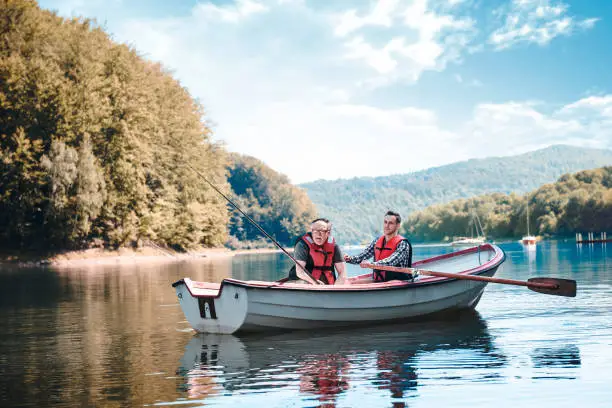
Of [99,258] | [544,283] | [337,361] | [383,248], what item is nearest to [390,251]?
[383,248]

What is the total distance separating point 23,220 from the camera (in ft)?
128

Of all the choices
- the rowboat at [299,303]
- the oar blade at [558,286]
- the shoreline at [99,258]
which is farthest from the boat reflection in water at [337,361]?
Answer: the shoreline at [99,258]

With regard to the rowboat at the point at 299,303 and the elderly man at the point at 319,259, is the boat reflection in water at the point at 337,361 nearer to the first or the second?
the rowboat at the point at 299,303

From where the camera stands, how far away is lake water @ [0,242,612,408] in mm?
7355

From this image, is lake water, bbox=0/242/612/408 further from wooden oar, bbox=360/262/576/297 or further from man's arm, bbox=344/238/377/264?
man's arm, bbox=344/238/377/264

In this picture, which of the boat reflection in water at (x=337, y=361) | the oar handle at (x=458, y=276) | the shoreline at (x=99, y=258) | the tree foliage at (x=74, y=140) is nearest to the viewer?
the boat reflection in water at (x=337, y=361)

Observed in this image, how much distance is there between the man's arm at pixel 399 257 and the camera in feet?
41.5

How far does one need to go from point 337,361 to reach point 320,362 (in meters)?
0.23

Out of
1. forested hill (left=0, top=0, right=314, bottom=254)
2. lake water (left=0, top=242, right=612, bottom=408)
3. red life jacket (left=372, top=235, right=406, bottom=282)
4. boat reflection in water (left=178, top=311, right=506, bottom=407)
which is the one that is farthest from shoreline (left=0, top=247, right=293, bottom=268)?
boat reflection in water (left=178, top=311, right=506, bottom=407)

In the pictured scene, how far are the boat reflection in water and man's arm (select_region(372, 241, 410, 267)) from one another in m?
1.15

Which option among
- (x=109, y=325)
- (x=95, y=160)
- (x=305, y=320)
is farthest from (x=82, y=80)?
(x=305, y=320)

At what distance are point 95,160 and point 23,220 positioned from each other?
5.59 metres

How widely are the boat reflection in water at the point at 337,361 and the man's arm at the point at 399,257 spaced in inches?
45.1

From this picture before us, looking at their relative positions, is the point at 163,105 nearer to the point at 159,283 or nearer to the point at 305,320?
the point at 159,283
